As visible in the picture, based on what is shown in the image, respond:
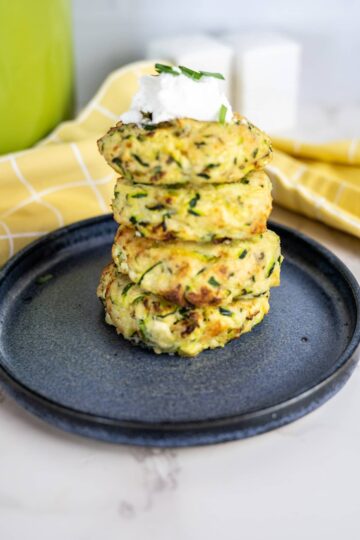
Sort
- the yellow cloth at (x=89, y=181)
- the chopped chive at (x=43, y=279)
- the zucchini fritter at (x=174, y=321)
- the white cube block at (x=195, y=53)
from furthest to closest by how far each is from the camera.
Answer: the white cube block at (x=195, y=53) < the yellow cloth at (x=89, y=181) < the chopped chive at (x=43, y=279) < the zucchini fritter at (x=174, y=321)

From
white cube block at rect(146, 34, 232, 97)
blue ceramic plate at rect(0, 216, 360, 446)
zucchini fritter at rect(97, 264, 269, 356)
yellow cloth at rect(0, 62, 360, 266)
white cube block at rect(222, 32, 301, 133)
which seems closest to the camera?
blue ceramic plate at rect(0, 216, 360, 446)

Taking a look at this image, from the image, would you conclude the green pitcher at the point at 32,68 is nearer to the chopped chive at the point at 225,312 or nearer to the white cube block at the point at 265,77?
the white cube block at the point at 265,77

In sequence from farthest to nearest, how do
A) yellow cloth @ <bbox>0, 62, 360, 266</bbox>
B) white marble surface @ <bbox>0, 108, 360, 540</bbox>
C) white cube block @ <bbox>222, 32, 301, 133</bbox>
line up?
1. white cube block @ <bbox>222, 32, 301, 133</bbox>
2. yellow cloth @ <bbox>0, 62, 360, 266</bbox>
3. white marble surface @ <bbox>0, 108, 360, 540</bbox>

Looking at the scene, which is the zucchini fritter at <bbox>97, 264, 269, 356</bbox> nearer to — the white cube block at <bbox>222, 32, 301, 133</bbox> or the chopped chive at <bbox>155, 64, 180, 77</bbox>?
the chopped chive at <bbox>155, 64, 180, 77</bbox>

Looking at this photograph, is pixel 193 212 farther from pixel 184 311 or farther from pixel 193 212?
pixel 184 311

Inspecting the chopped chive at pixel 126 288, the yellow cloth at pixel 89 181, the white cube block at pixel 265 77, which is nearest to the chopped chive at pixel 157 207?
the chopped chive at pixel 126 288

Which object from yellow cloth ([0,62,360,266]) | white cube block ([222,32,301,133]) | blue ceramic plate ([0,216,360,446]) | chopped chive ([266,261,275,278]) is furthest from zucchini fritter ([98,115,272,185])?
white cube block ([222,32,301,133])

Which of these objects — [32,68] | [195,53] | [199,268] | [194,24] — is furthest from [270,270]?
[194,24]
